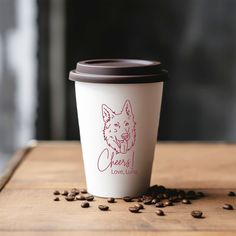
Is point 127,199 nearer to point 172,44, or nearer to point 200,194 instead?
point 200,194

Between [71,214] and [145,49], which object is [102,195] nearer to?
[71,214]

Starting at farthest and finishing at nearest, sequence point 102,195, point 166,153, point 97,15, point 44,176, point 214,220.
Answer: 1. point 97,15
2. point 166,153
3. point 44,176
4. point 102,195
5. point 214,220

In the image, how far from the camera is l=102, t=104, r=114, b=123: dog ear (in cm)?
95

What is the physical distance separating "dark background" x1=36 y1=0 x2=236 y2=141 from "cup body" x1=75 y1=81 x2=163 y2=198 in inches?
61.5

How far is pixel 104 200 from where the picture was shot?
3.23 ft

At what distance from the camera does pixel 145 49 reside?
2592 millimetres

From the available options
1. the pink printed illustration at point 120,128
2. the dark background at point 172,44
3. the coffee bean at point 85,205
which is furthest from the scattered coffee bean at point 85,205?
the dark background at point 172,44

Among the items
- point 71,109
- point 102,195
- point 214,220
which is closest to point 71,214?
point 102,195

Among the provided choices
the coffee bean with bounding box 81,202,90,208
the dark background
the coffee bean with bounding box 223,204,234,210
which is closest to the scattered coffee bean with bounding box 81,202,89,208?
the coffee bean with bounding box 81,202,90,208

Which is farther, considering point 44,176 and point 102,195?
point 44,176

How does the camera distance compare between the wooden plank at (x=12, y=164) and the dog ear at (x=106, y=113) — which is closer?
the dog ear at (x=106, y=113)

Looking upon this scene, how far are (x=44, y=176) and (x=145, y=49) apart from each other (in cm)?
153

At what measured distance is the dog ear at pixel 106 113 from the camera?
948 mm

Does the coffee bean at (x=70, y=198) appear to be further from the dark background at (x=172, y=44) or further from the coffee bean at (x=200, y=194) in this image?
the dark background at (x=172, y=44)
